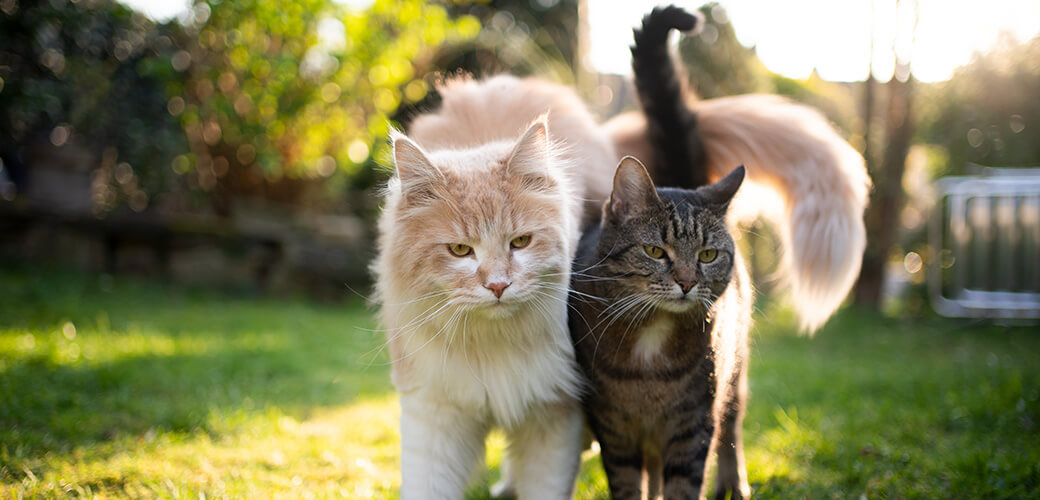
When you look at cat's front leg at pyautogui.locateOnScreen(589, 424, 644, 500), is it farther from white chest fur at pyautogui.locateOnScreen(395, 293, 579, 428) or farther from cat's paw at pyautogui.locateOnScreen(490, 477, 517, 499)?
cat's paw at pyautogui.locateOnScreen(490, 477, 517, 499)

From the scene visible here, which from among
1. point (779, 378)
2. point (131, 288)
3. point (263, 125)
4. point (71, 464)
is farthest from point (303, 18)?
point (779, 378)

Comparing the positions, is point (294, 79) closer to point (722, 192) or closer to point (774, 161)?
point (774, 161)

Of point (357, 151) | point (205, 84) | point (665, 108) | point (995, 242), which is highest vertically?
point (205, 84)

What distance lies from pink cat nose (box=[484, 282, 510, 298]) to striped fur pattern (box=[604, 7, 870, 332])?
1.11 meters

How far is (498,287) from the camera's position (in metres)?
1.90

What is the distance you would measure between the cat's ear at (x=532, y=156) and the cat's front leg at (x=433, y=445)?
2.76 ft

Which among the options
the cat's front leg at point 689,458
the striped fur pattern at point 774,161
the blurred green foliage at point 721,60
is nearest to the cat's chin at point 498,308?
the cat's front leg at point 689,458

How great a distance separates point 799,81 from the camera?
10359mm

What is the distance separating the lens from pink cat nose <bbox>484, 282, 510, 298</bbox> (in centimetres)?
190

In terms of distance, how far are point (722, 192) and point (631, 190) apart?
311 mm

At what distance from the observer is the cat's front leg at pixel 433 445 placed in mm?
2193

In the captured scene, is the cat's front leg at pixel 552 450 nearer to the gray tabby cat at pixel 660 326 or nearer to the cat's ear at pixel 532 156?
the gray tabby cat at pixel 660 326

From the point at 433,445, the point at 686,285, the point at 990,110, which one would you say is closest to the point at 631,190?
the point at 686,285

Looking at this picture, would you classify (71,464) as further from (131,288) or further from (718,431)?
(131,288)
